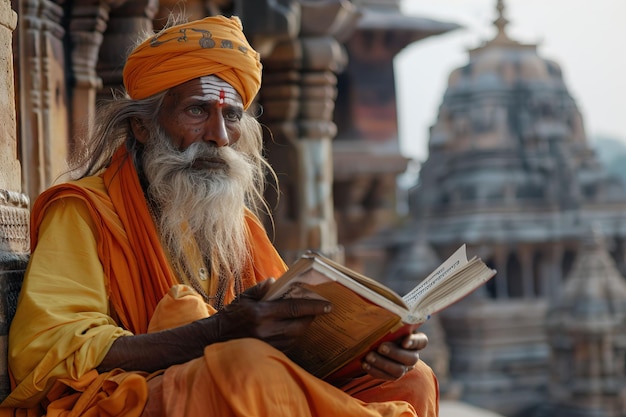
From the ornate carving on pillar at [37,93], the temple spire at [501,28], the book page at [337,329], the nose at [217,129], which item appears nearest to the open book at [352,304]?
the book page at [337,329]

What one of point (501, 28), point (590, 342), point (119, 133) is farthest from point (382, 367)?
point (501, 28)

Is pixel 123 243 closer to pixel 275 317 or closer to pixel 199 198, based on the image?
pixel 199 198

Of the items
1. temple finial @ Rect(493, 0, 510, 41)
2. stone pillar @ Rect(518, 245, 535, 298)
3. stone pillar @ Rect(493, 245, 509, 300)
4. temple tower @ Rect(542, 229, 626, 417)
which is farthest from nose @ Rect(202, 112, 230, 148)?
temple finial @ Rect(493, 0, 510, 41)

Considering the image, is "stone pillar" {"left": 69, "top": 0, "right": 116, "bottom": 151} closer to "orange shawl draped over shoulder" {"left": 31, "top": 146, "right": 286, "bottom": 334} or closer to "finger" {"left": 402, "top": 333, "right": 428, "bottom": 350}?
"orange shawl draped over shoulder" {"left": 31, "top": 146, "right": 286, "bottom": 334}

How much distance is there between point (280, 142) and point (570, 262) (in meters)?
26.2

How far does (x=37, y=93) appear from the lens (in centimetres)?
392

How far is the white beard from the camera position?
8.37 feet

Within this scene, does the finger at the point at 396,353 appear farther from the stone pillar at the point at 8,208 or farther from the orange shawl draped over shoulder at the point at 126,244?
the stone pillar at the point at 8,208

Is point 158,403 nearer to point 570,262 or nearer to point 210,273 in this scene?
point 210,273

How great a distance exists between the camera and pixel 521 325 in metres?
28.9

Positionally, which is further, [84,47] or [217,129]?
[84,47]

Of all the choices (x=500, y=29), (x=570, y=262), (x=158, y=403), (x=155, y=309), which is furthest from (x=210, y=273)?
(x=500, y=29)

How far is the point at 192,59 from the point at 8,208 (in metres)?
0.53

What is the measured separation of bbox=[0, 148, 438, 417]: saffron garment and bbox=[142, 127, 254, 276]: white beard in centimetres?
7
